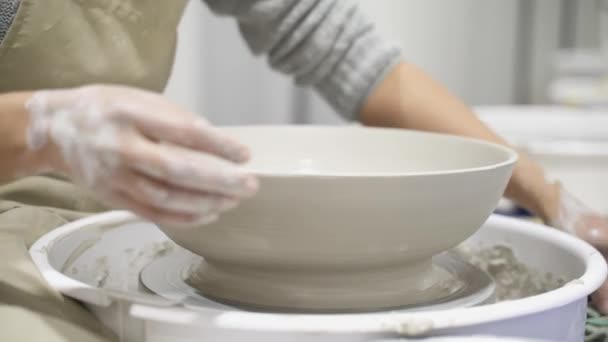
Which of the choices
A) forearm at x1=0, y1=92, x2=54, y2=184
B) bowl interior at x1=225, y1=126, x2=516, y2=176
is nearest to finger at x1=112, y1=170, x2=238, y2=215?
forearm at x1=0, y1=92, x2=54, y2=184

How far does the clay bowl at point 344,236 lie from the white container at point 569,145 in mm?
941

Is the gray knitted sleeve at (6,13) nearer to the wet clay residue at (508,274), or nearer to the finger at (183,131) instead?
the finger at (183,131)

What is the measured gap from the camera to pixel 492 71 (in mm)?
2043

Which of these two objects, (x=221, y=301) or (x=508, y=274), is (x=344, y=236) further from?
(x=508, y=274)

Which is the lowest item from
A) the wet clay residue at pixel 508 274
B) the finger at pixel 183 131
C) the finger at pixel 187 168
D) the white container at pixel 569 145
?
the white container at pixel 569 145

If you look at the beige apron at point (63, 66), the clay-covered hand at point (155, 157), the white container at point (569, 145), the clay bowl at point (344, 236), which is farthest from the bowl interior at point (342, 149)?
the white container at point (569, 145)

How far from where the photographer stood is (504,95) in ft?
6.81

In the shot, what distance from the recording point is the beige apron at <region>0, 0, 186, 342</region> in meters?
0.51

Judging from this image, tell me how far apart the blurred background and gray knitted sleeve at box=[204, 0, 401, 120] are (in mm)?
623

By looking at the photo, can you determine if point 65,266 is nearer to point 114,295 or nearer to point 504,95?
point 114,295

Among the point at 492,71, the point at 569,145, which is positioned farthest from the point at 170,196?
the point at 492,71

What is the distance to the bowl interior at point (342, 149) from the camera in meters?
0.70

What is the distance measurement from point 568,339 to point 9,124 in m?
0.42

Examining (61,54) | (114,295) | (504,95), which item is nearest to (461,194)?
(114,295)
